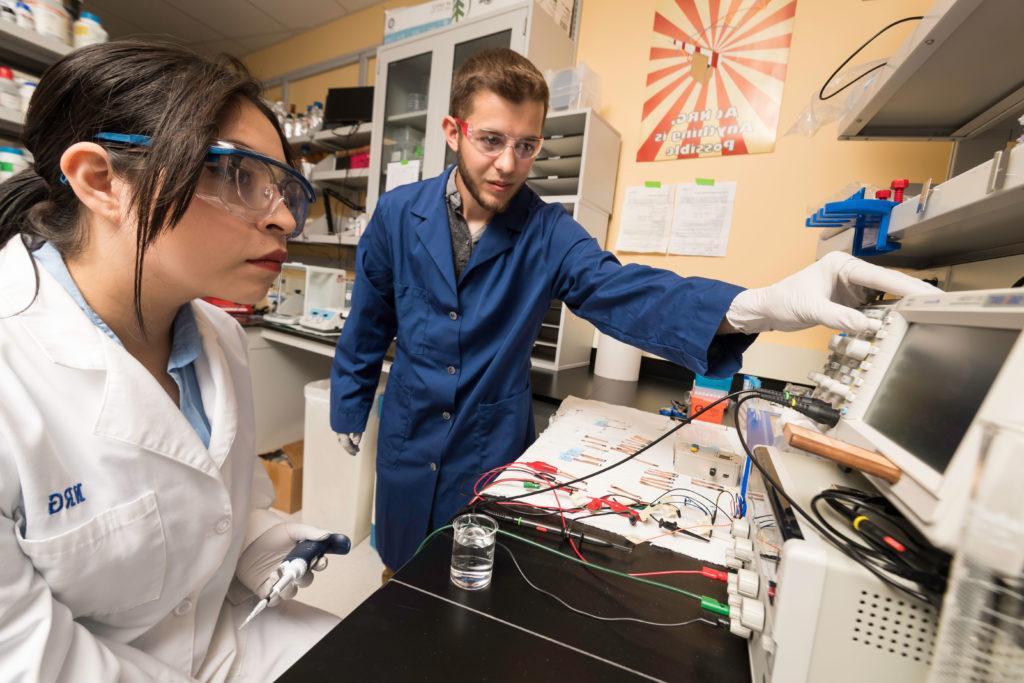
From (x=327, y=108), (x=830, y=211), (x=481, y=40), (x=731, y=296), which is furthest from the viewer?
(x=327, y=108)

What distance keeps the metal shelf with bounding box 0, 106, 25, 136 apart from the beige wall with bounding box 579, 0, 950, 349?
2.37 meters

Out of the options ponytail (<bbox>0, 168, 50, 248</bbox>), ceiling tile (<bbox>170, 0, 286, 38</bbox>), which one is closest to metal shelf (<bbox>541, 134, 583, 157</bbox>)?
ponytail (<bbox>0, 168, 50, 248</bbox>)

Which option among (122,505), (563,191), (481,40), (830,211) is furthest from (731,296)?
(481,40)

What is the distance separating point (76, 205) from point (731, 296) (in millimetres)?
1124

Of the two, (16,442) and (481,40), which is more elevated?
(481,40)

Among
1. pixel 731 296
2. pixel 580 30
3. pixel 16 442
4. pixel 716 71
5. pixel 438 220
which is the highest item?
pixel 580 30

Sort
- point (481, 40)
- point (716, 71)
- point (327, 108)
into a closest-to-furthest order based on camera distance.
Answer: point (716, 71) → point (481, 40) → point (327, 108)

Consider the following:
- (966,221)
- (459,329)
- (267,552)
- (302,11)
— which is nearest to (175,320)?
(267,552)

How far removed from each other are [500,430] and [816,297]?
2.59 feet

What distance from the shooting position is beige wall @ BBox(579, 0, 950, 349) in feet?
5.21

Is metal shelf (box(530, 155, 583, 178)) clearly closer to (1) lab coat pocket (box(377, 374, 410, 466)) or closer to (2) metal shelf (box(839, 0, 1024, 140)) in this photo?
(2) metal shelf (box(839, 0, 1024, 140))

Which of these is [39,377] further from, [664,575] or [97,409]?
[664,575]

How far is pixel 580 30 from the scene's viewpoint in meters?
2.20

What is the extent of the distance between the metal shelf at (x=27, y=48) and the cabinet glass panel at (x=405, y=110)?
4.21 ft
